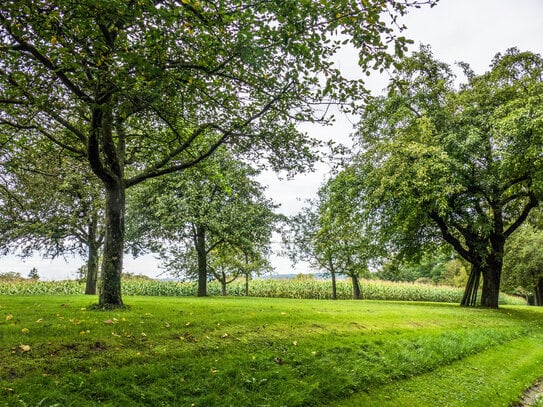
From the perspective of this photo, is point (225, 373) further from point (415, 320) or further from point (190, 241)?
point (190, 241)

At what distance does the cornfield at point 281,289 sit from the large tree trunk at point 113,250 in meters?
19.1

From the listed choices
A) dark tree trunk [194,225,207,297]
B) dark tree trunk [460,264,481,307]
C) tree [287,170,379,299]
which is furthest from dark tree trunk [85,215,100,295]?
dark tree trunk [460,264,481,307]

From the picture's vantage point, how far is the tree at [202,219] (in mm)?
21953

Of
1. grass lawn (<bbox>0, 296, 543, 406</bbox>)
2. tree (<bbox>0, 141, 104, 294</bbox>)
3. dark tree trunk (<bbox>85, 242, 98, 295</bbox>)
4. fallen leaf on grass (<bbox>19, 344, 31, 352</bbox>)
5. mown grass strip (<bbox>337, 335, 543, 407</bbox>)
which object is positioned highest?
tree (<bbox>0, 141, 104, 294</bbox>)

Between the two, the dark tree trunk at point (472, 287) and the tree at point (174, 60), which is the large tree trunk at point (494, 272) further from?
the tree at point (174, 60)

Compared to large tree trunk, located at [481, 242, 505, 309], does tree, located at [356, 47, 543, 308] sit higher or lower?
higher

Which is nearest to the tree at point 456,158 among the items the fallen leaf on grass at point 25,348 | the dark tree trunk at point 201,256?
the dark tree trunk at point 201,256

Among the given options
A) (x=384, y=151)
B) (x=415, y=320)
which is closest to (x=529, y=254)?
(x=384, y=151)

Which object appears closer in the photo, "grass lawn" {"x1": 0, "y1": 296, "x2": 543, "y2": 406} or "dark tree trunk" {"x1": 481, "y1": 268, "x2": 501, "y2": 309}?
"grass lawn" {"x1": 0, "y1": 296, "x2": 543, "y2": 406}

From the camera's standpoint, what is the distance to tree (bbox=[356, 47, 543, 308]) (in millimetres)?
17156

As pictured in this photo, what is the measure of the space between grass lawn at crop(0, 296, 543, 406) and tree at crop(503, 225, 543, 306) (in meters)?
25.6

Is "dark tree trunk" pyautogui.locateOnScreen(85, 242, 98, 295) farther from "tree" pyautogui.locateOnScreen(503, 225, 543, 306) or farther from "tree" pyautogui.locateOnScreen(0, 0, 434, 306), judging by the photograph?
"tree" pyautogui.locateOnScreen(503, 225, 543, 306)

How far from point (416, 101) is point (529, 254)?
76.8 ft

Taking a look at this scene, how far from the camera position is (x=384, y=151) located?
19.7m
